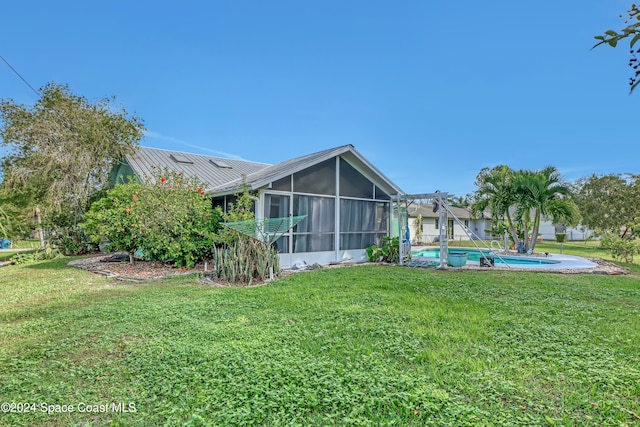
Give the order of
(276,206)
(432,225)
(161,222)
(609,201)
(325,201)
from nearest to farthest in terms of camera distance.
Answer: (161,222) → (276,206) → (325,201) → (609,201) → (432,225)

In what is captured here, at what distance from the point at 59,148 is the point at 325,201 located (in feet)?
43.6

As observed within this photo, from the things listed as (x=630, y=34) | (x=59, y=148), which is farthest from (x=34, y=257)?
(x=630, y=34)

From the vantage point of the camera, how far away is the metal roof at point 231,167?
36.2 ft

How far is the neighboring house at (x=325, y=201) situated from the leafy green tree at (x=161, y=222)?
1297 millimetres

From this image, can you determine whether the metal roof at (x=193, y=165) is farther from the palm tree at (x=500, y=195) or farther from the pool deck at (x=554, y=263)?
the palm tree at (x=500, y=195)

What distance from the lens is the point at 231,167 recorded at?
18281 mm

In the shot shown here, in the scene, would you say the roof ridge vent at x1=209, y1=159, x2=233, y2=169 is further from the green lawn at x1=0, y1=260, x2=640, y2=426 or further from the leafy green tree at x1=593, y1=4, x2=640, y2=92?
the leafy green tree at x1=593, y1=4, x2=640, y2=92

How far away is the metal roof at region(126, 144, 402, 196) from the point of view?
11.0 metres

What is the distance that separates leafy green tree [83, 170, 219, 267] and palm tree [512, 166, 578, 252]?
12987 mm

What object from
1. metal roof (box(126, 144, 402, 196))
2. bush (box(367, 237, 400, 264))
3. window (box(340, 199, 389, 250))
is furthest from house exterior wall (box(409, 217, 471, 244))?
bush (box(367, 237, 400, 264))

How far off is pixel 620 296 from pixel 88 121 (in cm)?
2080

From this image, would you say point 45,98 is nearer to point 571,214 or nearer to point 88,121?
point 88,121

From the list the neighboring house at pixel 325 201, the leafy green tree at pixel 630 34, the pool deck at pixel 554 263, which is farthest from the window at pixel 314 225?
the leafy green tree at pixel 630 34

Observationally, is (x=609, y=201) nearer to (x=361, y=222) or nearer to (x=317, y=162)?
(x=361, y=222)
